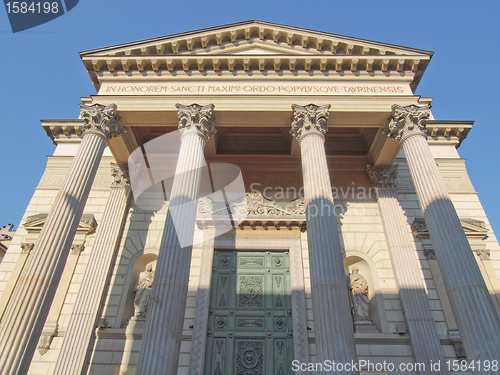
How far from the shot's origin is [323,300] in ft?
33.3

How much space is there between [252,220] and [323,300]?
6250 mm

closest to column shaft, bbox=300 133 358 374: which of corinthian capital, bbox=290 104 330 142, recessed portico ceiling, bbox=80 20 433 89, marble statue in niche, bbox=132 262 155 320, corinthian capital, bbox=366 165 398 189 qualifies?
Result: corinthian capital, bbox=290 104 330 142

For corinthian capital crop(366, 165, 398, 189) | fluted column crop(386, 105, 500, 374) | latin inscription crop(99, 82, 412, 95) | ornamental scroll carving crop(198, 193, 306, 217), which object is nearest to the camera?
fluted column crop(386, 105, 500, 374)

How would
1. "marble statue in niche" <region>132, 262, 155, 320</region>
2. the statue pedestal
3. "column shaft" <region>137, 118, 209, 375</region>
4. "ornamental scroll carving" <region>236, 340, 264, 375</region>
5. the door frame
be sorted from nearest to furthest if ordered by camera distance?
"column shaft" <region>137, 118, 209, 375</region> → "ornamental scroll carving" <region>236, 340, 264, 375</region> → the door frame → the statue pedestal → "marble statue in niche" <region>132, 262, 155, 320</region>

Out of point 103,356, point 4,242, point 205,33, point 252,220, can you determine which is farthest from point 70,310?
point 4,242

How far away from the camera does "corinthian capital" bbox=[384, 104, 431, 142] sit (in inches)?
553

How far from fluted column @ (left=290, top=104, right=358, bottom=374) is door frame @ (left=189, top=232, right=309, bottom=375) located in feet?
11.5

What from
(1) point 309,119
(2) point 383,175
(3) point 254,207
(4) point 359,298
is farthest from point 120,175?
(2) point 383,175

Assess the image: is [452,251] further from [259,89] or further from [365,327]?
[259,89]

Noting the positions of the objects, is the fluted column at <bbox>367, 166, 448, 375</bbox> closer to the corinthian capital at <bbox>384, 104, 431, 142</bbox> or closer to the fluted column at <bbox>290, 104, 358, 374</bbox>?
the corinthian capital at <bbox>384, 104, 431, 142</bbox>

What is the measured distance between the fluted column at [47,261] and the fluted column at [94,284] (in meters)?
3.41

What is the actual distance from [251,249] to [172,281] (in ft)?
18.9

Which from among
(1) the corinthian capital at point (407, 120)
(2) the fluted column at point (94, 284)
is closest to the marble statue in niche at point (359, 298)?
(1) the corinthian capital at point (407, 120)

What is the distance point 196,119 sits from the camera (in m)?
14.1
